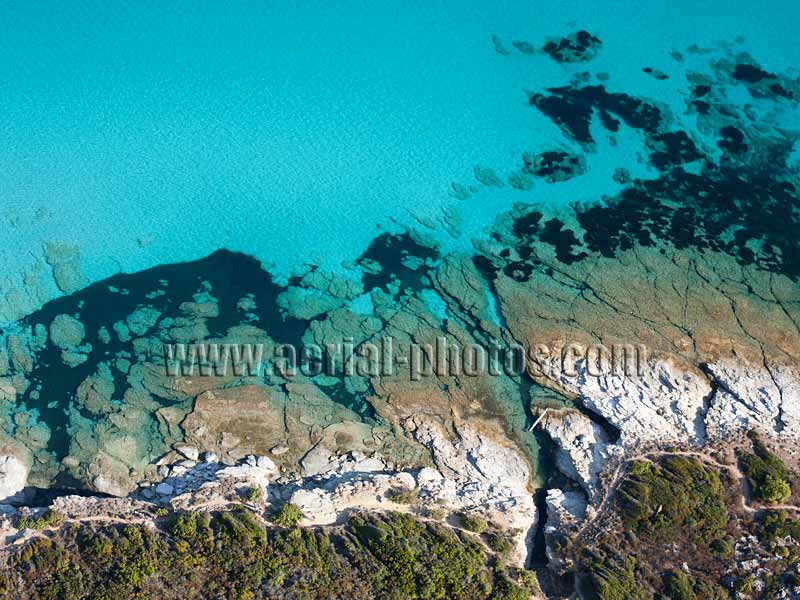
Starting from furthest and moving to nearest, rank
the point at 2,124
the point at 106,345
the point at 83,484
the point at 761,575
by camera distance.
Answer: the point at 2,124
the point at 106,345
the point at 83,484
the point at 761,575

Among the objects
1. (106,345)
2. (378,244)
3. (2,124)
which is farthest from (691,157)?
(2,124)

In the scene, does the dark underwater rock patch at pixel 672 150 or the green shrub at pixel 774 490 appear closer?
the green shrub at pixel 774 490

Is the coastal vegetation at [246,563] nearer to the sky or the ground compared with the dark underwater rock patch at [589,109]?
Answer: nearer to the ground

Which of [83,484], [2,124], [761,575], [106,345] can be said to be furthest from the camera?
[2,124]

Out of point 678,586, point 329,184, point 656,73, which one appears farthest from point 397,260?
point 678,586

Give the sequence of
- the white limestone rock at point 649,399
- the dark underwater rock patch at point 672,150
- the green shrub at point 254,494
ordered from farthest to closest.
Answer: the dark underwater rock patch at point 672,150 < the white limestone rock at point 649,399 < the green shrub at point 254,494

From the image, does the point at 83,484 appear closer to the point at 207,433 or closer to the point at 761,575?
the point at 207,433

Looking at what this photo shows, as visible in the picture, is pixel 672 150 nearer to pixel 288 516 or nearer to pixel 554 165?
pixel 554 165

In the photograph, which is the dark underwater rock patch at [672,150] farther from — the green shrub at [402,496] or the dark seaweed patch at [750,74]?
the green shrub at [402,496]

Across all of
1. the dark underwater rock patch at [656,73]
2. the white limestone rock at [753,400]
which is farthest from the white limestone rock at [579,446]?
the dark underwater rock patch at [656,73]
